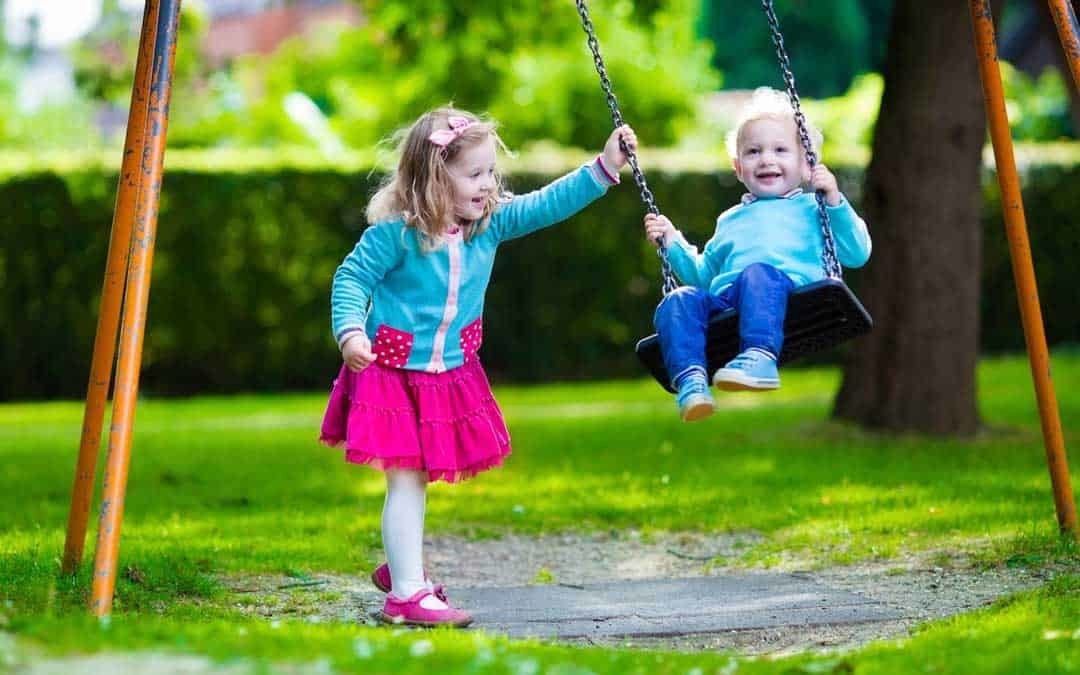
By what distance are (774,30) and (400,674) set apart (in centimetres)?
260

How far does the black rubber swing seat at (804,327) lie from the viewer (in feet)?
16.5

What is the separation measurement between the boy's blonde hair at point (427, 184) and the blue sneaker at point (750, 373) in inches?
36.6

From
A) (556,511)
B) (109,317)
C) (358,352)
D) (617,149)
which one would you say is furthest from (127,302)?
(556,511)

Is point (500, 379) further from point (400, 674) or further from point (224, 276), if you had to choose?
point (400, 674)

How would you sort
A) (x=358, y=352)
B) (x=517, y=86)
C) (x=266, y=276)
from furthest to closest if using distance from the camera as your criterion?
(x=517, y=86) → (x=266, y=276) → (x=358, y=352)

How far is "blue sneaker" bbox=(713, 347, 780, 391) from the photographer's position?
4.93 m

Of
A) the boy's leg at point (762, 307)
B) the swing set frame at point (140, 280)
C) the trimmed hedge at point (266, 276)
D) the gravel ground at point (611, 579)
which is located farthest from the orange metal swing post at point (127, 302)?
the trimmed hedge at point (266, 276)

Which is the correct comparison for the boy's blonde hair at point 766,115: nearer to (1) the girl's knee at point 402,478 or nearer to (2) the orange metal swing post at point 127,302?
(1) the girl's knee at point 402,478

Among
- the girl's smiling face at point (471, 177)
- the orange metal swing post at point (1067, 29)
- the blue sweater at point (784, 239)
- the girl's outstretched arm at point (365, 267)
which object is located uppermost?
the orange metal swing post at point (1067, 29)

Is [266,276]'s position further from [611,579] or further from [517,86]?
[517,86]

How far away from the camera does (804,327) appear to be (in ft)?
17.3

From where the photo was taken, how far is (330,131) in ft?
89.6

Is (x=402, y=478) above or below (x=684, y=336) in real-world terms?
below

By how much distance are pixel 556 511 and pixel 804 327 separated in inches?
112
